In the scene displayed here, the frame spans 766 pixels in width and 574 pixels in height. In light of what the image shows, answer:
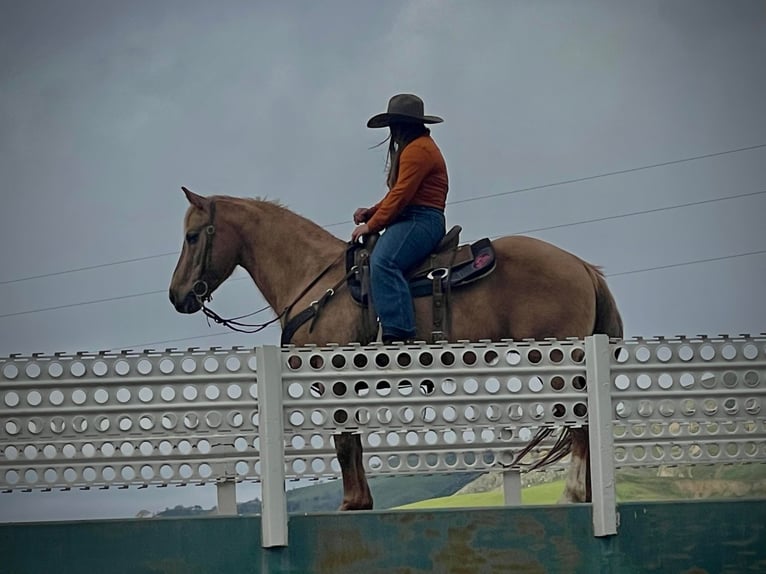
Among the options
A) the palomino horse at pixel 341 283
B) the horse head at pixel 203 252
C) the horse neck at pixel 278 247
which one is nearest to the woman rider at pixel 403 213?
the palomino horse at pixel 341 283

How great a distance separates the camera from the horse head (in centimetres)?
598

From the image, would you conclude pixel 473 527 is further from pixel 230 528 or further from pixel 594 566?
pixel 230 528

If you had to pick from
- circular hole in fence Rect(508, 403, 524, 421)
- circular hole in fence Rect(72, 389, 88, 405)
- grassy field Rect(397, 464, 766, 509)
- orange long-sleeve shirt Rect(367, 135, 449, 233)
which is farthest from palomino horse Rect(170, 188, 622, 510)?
circular hole in fence Rect(72, 389, 88, 405)

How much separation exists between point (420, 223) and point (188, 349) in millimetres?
1350

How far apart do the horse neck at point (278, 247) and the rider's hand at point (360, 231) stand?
253 millimetres

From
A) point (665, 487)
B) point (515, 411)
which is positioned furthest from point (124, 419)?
point (665, 487)

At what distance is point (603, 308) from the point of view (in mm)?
5672

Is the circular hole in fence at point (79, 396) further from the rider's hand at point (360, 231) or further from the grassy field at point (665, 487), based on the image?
the grassy field at point (665, 487)

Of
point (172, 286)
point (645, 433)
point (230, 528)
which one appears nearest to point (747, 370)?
point (645, 433)

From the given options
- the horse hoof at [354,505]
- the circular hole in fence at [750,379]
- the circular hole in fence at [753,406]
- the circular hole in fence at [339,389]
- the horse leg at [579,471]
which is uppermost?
the circular hole in fence at [339,389]

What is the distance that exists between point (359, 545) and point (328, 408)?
0.44 meters

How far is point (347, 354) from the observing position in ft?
14.9

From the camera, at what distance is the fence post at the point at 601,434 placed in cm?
443

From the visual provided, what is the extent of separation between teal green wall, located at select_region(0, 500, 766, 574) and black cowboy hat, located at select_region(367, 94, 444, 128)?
1813 millimetres
